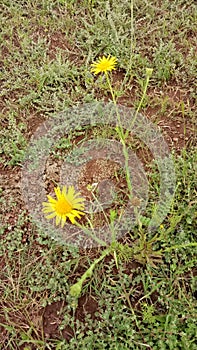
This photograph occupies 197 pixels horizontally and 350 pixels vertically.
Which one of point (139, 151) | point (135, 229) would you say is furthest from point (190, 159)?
point (135, 229)

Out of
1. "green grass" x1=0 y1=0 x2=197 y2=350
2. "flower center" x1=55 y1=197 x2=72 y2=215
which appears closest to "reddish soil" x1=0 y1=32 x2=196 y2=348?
"green grass" x1=0 y1=0 x2=197 y2=350

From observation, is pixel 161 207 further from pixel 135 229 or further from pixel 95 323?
pixel 95 323

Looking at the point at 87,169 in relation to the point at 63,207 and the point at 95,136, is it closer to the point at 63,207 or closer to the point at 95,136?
the point at 95,136

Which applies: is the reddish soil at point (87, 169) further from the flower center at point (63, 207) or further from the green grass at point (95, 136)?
the flower center at point (63, 207)

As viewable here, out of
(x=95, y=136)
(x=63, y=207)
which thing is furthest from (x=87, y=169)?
(x=63, y=207)

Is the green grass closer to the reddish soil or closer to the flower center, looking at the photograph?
the reddish soil

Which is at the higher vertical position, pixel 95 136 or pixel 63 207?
pixel 95 136

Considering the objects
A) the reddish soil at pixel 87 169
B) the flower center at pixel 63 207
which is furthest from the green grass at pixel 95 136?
the flower center at pixel 63 207
